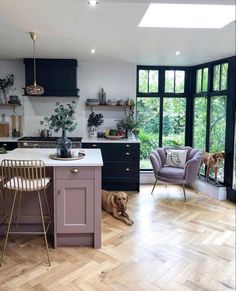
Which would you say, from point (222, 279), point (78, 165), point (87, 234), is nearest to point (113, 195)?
point (87, 234)

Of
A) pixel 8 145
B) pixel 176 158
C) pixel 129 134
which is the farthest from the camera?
pixel 129 134

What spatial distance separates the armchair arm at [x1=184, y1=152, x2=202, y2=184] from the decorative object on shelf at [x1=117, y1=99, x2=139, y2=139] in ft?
3.75

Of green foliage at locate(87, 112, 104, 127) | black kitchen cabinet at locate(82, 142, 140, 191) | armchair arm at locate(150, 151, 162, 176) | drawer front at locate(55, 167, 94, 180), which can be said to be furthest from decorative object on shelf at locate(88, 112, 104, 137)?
drawer front at locate(55, 167, 94, 180)

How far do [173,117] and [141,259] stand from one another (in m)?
3.17

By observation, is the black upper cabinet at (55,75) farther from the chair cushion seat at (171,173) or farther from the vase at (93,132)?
the chair cushion seat at (171,173)

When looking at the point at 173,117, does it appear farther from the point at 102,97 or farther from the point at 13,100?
the point at 13,100

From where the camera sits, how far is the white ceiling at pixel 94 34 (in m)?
2.20

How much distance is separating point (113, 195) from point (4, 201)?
1.24 metres

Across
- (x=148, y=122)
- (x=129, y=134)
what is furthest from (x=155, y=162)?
(x=148, y=122)

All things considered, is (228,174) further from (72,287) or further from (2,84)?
(2,84)

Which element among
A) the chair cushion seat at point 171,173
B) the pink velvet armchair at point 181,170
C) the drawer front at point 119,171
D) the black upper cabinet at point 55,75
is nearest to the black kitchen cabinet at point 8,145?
the black upper cabinet at point 55,75

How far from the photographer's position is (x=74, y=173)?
8.30ft

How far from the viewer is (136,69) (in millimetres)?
4922

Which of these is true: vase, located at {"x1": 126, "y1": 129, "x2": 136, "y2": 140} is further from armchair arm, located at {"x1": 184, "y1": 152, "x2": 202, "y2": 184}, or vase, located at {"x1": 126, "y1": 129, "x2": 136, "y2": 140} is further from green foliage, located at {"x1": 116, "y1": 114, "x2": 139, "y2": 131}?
armchair arm, located at {"x1": 184, "y1": 152, "x2": 202, "y2": 184}
